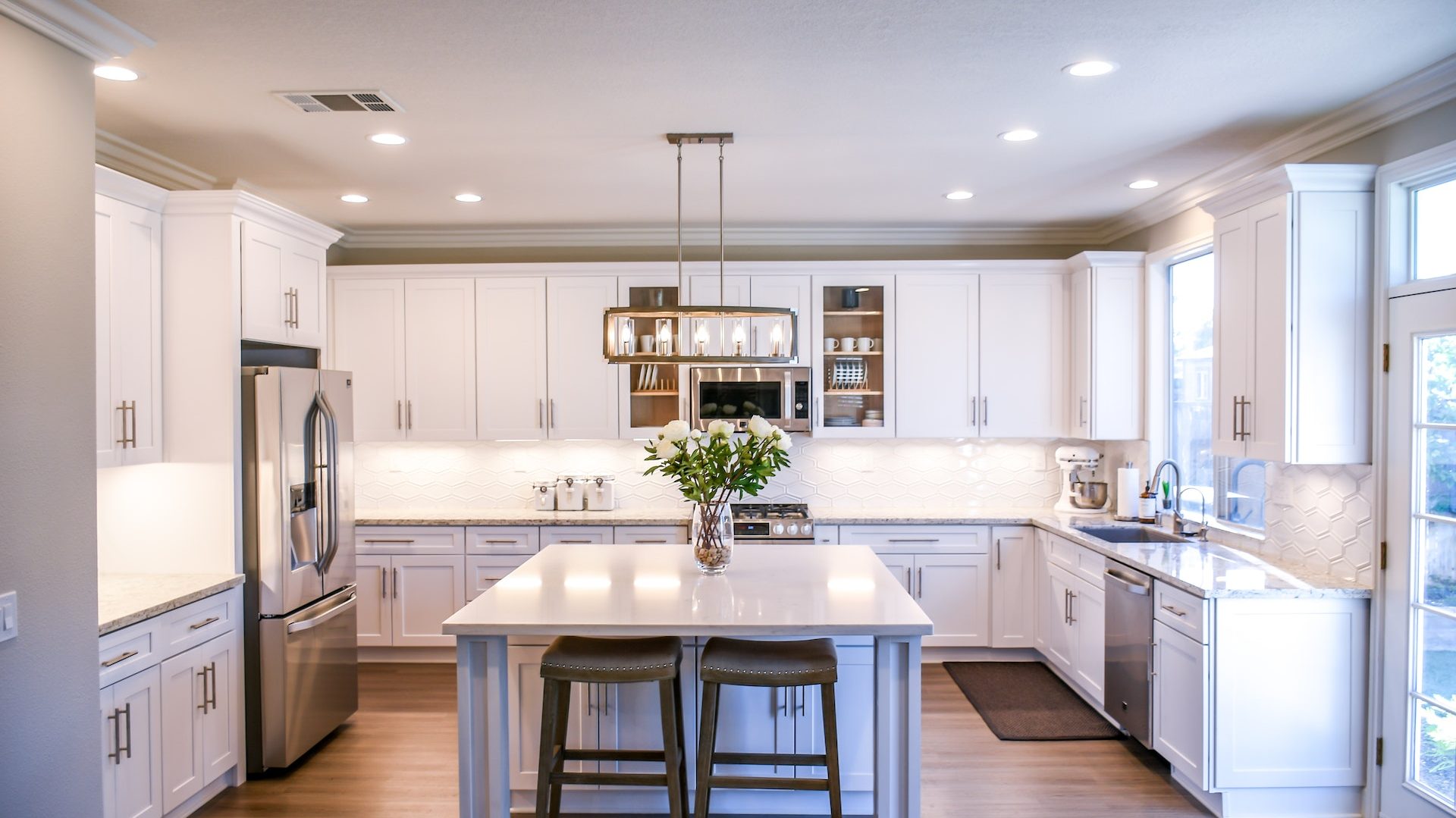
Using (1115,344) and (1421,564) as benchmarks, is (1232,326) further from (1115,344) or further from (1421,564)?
(1115,344)

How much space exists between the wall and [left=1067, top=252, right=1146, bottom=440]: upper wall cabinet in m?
4.77

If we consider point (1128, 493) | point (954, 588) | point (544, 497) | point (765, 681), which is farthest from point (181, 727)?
point (1128, 493)

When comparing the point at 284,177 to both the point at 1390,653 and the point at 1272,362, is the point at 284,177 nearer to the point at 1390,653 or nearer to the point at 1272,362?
the point at 1272,362

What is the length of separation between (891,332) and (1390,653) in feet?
9.91

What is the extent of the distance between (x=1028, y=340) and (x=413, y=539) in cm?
399

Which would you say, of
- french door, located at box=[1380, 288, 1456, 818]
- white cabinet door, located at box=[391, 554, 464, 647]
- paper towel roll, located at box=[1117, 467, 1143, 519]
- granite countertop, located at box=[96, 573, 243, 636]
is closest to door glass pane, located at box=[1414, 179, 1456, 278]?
french door, located at box=[1380, 288, 1456, 818]

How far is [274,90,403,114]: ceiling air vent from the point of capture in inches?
118

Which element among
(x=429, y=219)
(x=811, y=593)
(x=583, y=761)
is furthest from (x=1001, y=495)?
(x=429, y=219)

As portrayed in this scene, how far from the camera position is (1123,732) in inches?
160

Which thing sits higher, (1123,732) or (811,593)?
(811,593)

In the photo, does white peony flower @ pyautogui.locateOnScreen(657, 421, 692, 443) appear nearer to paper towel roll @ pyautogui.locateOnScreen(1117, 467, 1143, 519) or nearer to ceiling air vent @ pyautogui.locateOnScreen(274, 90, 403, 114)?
ceiling air vent @ pyautogui.locateOnScreen(274, 90, 403, 114)

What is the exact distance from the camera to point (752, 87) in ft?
9.82

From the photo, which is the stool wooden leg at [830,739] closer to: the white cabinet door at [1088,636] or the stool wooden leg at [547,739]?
the stool wooden leg at [547,739]

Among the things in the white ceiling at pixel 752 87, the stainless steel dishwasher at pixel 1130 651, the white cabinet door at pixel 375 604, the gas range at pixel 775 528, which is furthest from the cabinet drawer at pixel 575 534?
the stainless steel dishwasher at pixel 1130 651
